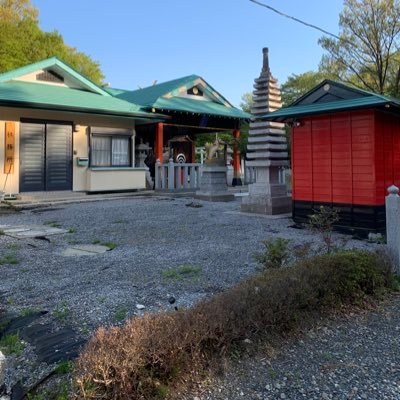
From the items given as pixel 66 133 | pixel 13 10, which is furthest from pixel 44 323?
pixel 13 10

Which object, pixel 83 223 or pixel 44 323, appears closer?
pixel 44 323

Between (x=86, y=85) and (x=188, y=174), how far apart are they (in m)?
5.32

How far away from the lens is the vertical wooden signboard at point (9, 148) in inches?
516

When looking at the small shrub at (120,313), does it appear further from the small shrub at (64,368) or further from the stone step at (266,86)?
the stone step at (266,86)

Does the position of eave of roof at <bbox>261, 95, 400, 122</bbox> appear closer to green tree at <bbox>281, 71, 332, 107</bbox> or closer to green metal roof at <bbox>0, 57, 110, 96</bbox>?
green metal roof at <bbox>0, 57, 110, 96</bbox>

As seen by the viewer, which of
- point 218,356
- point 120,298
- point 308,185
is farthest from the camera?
point 308,185

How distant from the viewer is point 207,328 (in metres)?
2.69

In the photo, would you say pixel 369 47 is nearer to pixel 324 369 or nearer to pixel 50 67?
pixel 50 67

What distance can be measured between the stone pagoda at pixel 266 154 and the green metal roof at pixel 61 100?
18.2 feet

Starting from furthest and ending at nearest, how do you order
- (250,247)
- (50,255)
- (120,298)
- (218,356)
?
(250,247) < (50,255) < (120,298) < (218,356)

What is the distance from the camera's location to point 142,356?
230cm

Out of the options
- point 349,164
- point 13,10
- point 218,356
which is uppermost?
point 13,10

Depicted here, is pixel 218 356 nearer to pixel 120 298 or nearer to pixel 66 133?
pixel 120 298

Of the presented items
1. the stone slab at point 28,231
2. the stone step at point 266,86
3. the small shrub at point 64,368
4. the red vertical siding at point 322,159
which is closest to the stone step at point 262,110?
the stone step at point 266,86
